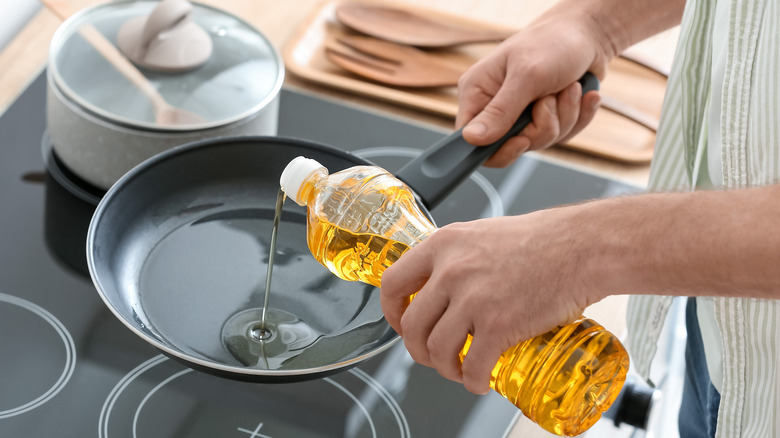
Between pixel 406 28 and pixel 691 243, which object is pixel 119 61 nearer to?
pixel 406 28

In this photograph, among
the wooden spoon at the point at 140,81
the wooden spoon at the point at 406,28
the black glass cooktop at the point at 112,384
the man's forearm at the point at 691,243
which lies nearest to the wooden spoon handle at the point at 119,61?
the wooden spoon at the point at 140,81

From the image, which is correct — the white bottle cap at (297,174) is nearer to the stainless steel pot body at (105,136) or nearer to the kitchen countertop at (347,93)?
the stainless steel pot body at (105,136)

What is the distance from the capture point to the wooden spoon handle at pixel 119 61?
35.3 inches

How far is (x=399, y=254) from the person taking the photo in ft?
2.32

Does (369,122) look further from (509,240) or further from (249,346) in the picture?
(509,240)

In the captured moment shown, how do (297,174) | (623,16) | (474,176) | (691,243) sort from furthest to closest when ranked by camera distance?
(474,176), (623,16), (297,174), (691,243)

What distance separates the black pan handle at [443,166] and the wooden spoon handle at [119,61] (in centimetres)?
28

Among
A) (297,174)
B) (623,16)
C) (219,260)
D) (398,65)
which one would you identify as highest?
(623,16)

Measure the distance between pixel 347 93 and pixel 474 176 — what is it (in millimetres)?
214

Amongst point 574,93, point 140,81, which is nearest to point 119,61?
point 140,81

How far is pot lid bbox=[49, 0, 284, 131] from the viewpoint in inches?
34.4

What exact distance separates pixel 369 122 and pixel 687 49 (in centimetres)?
42

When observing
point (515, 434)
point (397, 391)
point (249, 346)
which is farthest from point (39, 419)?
point (515, 434)

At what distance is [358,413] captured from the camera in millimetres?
766
